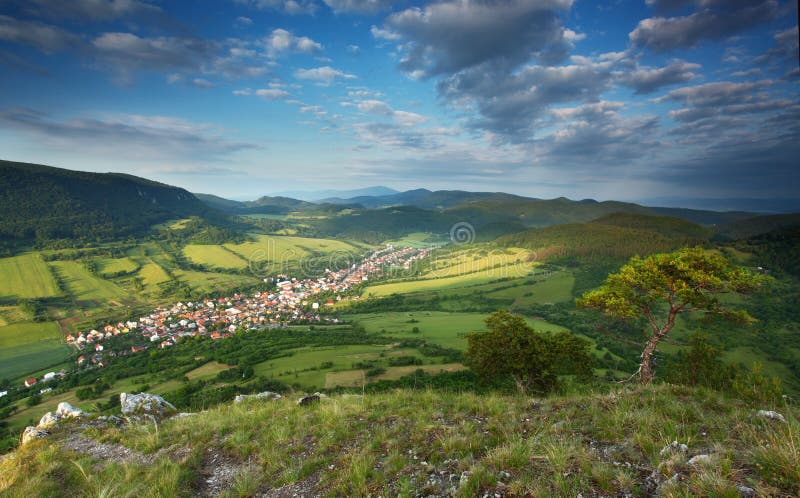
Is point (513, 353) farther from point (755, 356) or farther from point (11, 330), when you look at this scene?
point (11, 330)

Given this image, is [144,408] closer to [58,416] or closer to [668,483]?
[58,416]

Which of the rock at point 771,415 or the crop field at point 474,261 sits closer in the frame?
the rock at point 771,415

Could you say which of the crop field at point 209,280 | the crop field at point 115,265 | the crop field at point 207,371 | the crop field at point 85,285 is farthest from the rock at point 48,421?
the crop field at point 115,265

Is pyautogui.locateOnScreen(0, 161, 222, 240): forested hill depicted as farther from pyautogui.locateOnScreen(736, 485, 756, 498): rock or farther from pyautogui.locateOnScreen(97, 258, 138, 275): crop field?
pyautogui.locateOnScreen(736, 485, 756, 498): rock

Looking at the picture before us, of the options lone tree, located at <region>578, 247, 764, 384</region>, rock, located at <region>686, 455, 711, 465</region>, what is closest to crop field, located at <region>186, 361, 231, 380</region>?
lone tree, located at <region>578, 247, 764, 384</region>

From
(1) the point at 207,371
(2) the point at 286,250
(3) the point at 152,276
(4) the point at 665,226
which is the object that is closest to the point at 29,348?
(1) the point at 207,371

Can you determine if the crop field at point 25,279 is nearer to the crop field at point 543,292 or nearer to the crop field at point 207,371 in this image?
the crop field at point 207,371

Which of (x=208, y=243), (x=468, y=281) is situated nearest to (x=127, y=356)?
(x=468, y=281)
